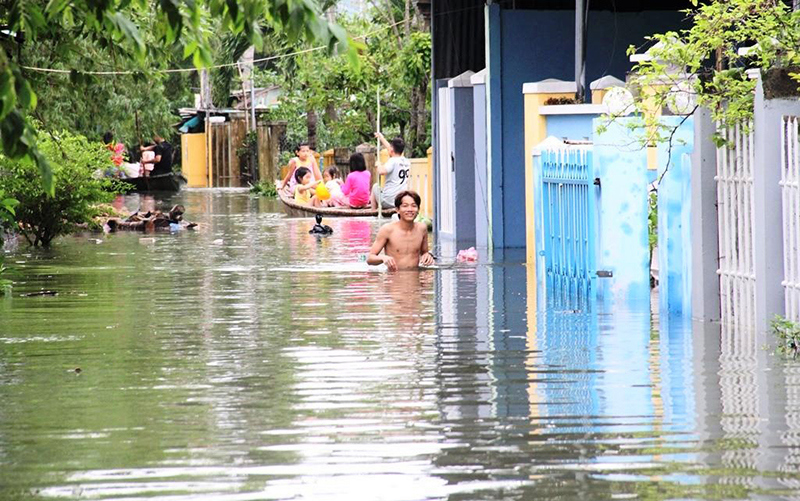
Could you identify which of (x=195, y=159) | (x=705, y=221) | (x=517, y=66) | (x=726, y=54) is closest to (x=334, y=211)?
(x=517, y=66)

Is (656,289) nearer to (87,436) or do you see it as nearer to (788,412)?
(788,412)

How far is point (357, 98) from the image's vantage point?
119ft

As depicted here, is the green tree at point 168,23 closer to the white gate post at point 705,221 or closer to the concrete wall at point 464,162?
the white gate post at point 705,221

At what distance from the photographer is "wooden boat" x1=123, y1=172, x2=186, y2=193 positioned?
4822 cm

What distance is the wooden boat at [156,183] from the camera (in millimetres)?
48219

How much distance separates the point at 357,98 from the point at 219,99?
28.7 metres

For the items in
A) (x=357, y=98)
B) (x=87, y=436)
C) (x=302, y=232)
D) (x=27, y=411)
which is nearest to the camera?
(x=87, y=436)

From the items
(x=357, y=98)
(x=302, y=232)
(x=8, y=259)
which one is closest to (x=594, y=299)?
(x=8, y=259)

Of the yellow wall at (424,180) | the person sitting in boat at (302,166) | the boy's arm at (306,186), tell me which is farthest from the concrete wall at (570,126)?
the person sitting in boat at (302,166)

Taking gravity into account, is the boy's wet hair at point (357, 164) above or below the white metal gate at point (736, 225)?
above

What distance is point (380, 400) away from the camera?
343 inches

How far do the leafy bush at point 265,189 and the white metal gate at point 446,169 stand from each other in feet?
64.4

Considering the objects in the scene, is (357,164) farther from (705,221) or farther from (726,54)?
(726,54)

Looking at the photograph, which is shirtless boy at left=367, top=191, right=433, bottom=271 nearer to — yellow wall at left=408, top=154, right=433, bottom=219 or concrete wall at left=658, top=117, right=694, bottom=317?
concrete wall at left=658, top=117, right=694, bottom=317
